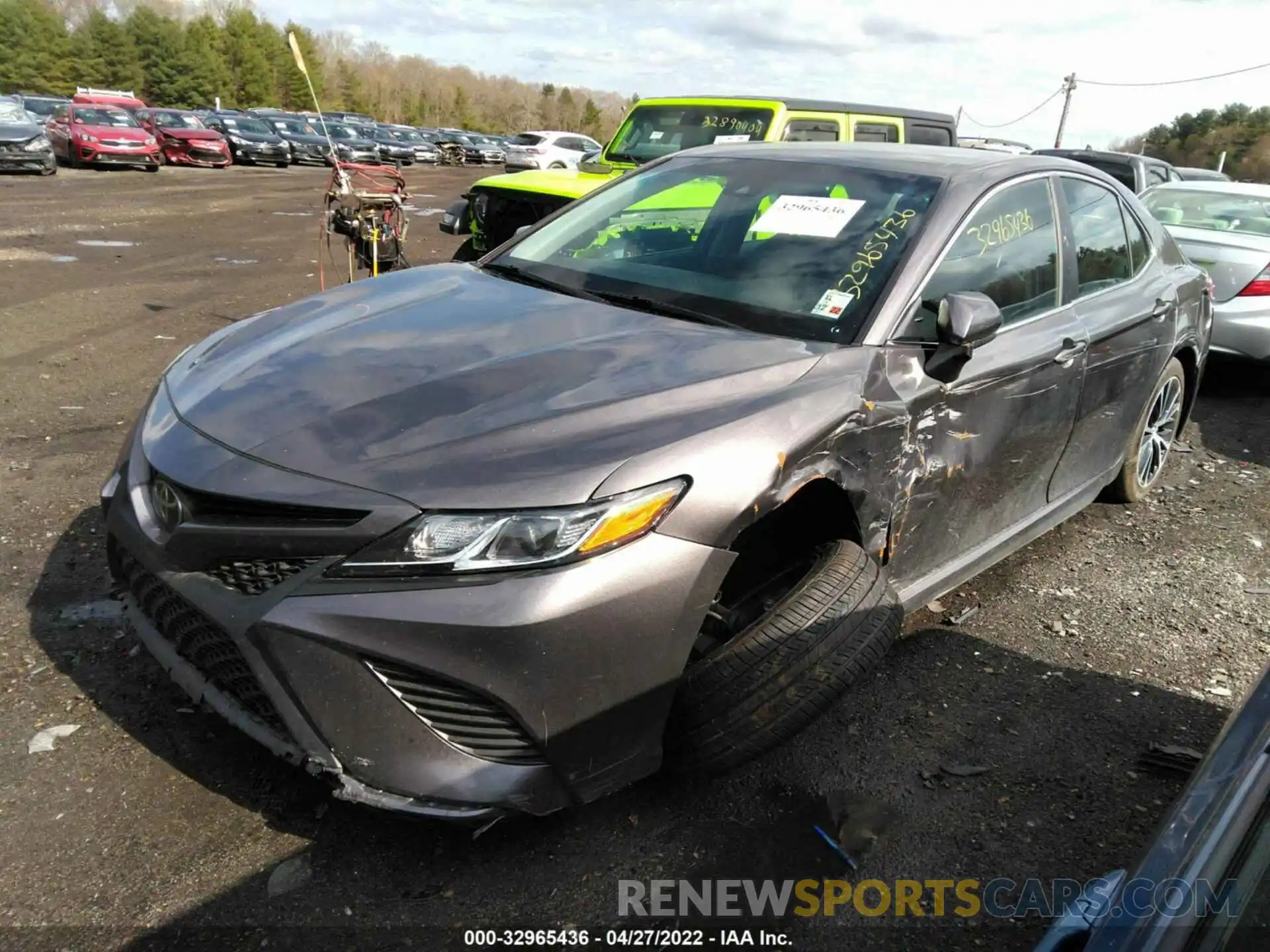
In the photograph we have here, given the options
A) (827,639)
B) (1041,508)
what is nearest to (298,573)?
(827,639)

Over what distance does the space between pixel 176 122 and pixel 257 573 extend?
30.1m

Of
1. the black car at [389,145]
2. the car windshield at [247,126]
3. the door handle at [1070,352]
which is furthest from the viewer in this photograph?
the black car at [389,145]

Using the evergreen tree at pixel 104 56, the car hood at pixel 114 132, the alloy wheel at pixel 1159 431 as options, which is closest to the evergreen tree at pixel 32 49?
the evergreen tree at pixel 104 56

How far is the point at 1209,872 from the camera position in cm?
115

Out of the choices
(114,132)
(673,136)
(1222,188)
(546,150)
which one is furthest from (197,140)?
(1222,188)

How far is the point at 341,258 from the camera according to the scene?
37.1 feet

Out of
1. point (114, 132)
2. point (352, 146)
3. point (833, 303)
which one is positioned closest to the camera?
point (833, 303)

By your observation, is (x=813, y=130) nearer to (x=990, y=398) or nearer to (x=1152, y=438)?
(x=1152, y=438)

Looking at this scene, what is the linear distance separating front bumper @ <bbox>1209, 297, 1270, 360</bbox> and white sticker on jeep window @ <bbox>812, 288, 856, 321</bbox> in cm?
561

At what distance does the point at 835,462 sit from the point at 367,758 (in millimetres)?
1362

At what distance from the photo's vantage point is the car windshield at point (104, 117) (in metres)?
23.6

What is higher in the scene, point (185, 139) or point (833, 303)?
point (833, 303)

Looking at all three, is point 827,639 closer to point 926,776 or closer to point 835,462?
point 835,462

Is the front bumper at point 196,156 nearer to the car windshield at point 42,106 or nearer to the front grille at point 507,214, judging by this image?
the car windshield at point 42,106
